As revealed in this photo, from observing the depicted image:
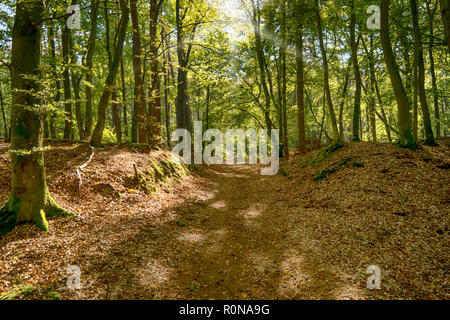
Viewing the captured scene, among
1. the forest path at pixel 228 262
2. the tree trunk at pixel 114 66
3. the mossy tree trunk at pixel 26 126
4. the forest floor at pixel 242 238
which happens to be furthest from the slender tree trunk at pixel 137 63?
the forest path at pixel 228 262

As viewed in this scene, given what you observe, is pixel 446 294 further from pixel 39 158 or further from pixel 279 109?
pixel 279 109

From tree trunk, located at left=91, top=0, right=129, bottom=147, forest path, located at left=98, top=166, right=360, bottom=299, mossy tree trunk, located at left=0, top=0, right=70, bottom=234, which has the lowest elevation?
forest path, located at left=98, top=166, right=360, bottom=299

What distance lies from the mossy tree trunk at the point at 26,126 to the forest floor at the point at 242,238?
1.68 ft

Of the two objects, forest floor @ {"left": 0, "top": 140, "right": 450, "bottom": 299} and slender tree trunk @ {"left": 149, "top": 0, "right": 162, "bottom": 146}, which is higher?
slender tree trunk @ {"left": 149, "top": 0, "right": 162, "bottom": 146}

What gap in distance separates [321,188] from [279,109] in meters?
9.30

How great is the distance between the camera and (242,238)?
657cm

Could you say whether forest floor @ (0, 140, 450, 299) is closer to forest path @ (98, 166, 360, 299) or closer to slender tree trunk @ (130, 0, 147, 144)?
forest path @ (98, 166, 360, 299)

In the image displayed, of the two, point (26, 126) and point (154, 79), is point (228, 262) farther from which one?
point (154, 79)

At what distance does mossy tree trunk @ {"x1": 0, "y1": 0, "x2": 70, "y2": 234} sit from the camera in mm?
5062

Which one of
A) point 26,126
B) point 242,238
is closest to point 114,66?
point 26,126

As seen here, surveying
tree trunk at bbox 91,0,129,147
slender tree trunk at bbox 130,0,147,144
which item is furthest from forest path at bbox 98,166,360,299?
Result: tree trunk at bbox 91,0,129,147

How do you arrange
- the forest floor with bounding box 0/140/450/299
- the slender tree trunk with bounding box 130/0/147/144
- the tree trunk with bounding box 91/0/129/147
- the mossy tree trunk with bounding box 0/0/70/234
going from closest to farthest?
the forest floor with bounding box 0/140/450/299, the mossy tree trunk with bounding box 0/0/70/234, the tree trunk with bounding box 91/0/129/147, the slender tree trunk with bounding box 130/0/147/144

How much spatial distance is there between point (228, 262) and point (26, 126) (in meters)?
5.83

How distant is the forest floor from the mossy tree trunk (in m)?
0.51
